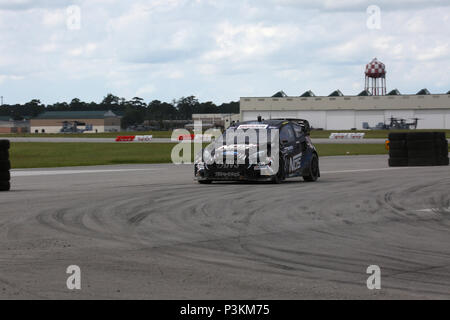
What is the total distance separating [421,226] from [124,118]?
177m

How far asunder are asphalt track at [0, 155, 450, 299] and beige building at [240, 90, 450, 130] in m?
97.8

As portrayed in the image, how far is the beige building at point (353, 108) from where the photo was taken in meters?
110

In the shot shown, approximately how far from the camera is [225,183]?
16.5 meters

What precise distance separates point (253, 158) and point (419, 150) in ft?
31.8

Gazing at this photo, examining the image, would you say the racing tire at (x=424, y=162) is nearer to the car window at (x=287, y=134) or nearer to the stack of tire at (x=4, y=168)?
the car window at (x=287, y=134)

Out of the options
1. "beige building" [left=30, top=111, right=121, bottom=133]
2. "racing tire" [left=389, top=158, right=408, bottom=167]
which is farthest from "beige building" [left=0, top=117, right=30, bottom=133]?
"racing tire" [left=389, top=158, right=408, bottom=167]

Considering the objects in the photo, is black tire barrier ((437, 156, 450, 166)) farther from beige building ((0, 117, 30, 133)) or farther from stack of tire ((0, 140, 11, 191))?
beige building ((0, 117, 30, 133))

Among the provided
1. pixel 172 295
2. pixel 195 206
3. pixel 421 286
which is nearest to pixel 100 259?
pixel 172 295

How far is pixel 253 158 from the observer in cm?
1595

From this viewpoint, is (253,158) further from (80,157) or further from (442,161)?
(80,157)

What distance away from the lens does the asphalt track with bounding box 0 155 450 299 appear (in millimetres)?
5910

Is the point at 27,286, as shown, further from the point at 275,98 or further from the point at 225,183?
the point at 275,98

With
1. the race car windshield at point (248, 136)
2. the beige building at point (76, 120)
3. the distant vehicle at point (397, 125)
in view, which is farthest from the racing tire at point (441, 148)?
the beige building at point (76, 120)
